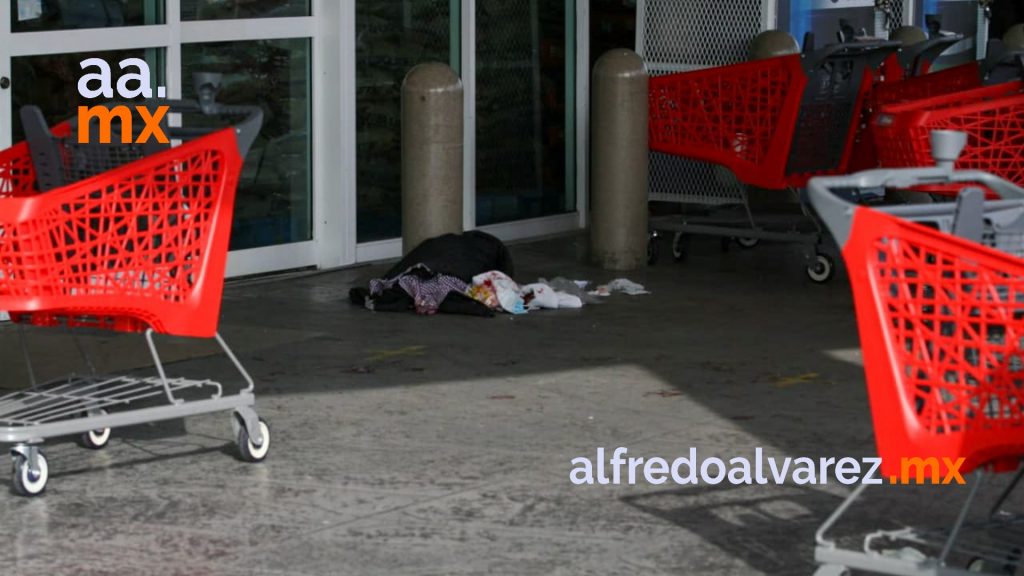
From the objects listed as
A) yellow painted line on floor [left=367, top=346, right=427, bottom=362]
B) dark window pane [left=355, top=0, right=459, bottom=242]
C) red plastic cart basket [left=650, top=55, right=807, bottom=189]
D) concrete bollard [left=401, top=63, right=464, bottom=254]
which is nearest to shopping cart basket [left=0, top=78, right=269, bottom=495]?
yellow painted line on floor [left=367, top=346, right=427, bottom=362]

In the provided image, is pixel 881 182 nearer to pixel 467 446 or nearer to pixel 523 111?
pixel 467 446

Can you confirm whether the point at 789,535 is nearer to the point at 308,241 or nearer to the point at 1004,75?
the point at 1004,75

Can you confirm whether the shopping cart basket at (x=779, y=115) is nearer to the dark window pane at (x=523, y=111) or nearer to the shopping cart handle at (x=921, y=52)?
the shopping cart handle at (x=921, y=52)

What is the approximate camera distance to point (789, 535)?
511 cm

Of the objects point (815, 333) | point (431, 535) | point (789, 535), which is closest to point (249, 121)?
point (431, 535)

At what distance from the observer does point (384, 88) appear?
Answer: 10.7 m

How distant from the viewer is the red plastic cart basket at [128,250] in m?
5.53

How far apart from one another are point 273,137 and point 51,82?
162cm

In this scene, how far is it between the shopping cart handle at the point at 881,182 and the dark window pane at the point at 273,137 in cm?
585

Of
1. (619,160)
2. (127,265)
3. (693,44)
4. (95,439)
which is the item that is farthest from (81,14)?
(693,44)

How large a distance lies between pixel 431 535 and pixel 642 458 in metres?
1.13

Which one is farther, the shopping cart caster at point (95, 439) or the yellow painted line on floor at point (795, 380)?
the yellow painted line on floor at point (795, 380)

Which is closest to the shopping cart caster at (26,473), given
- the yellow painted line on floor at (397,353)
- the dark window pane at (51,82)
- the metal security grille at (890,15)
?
the yellow painted line on floor at (397,353)

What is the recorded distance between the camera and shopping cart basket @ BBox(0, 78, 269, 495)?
18.1ft
